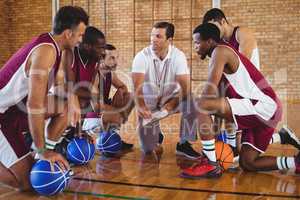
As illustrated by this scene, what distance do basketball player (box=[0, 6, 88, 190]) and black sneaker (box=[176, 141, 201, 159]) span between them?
4.86 feet

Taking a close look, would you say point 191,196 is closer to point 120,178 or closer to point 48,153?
point 120,178

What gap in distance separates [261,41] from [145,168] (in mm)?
6446

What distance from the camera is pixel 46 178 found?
2.10m

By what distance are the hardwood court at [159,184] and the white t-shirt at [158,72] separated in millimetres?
693

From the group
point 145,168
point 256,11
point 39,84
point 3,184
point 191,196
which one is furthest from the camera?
point 256,11

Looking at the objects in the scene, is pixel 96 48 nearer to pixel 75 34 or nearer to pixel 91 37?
pixel 91 37

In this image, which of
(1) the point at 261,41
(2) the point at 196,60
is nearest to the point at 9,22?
(2) the point at 196,60

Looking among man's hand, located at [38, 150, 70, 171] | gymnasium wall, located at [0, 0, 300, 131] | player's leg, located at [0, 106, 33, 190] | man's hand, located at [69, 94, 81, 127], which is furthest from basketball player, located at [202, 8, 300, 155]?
gymnasium wall, located at [0, 0, 300, 131]

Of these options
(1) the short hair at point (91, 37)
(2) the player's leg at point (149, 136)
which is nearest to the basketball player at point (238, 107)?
(1) the short hair at point (91, 37)

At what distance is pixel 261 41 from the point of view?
27.7 feet

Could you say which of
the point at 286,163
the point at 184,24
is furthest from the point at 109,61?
the point at 184,24

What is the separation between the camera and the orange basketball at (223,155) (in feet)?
8.93

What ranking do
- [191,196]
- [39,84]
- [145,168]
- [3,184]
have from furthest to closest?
[145,168], [3,184], [191,196], [39,84]

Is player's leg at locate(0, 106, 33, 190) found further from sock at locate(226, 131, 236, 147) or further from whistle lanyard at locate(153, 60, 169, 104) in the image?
sock at locate(226, 131, 236, 147)
